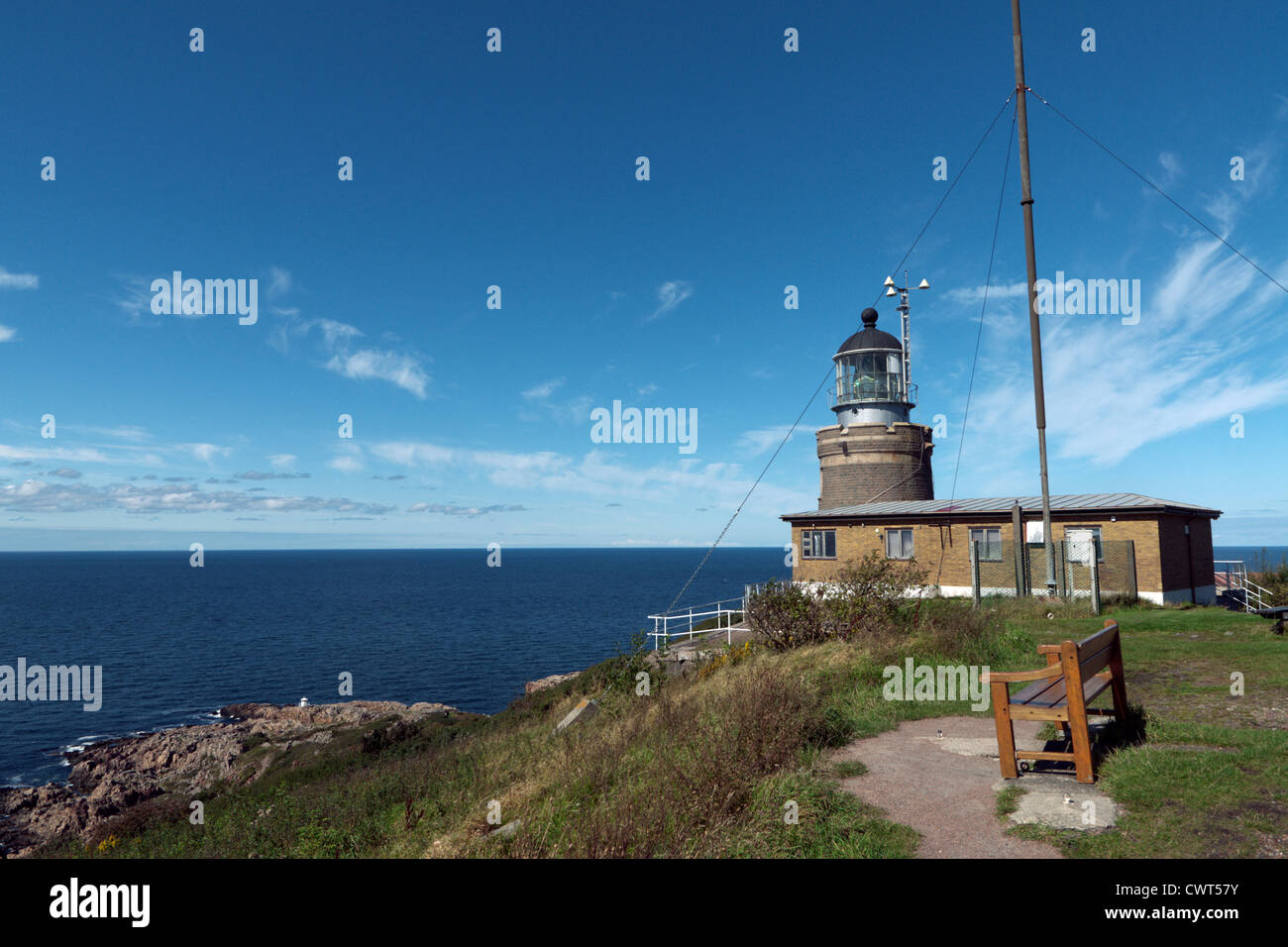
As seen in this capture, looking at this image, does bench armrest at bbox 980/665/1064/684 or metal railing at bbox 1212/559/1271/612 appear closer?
bench armrest at bbox 980/665/1064/684

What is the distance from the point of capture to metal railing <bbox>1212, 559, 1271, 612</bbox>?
22.5m

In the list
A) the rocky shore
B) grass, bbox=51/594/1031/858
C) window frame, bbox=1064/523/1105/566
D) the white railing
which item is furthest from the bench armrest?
the rocky shore

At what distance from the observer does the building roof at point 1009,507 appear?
22859 millimetres

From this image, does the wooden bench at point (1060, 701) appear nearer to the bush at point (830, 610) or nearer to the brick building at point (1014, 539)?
the bush at point (830, 610)

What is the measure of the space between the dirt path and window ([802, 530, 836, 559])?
839 inches

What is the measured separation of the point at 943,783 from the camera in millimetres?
6270

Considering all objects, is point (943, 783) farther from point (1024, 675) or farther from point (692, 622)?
point (692, 622)

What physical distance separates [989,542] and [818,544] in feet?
22.5

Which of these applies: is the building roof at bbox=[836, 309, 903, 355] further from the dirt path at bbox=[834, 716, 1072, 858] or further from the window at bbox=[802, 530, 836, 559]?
the dirt path at bbox=[834, 716, 1072, 858]

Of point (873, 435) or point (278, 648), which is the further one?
point (278, 648)

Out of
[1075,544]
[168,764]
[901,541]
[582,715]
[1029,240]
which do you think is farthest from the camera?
[901,541]

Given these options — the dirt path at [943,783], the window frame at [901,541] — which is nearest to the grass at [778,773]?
the dirt path at [943,783]

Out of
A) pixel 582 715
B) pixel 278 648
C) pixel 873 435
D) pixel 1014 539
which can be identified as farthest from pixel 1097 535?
pixel 278 648

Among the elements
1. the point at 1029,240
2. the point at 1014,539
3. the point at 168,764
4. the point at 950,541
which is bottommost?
the point at 168,764
